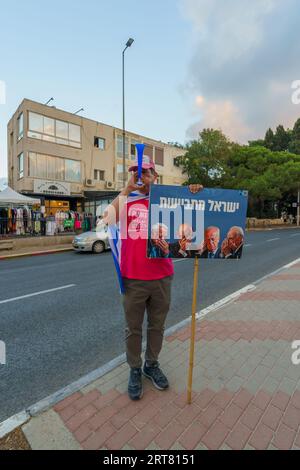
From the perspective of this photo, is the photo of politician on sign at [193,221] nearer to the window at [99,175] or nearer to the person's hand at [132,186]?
the person's hand at [132,186]

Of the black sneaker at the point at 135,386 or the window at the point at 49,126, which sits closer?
the black sneaker at the point at 135,386

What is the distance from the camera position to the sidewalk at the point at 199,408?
195cm

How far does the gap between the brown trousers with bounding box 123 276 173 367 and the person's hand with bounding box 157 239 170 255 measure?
34cm

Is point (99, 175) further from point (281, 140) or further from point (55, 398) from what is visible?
point (281, 140)

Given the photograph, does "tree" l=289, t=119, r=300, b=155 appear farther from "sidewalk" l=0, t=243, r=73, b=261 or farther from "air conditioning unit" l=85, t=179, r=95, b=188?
"sidewalk" l=0, t=243, r=73, b=261

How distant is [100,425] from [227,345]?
6.10ft

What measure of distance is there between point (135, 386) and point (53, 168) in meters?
21.9

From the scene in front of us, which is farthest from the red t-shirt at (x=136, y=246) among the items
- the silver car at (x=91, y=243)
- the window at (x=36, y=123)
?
the window at (x=36, y=123)

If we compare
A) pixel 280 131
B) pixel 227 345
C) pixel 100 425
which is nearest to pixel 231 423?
pixel 100 425

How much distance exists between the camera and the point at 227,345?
3.34 m

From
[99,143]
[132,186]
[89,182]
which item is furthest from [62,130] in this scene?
[132,186]

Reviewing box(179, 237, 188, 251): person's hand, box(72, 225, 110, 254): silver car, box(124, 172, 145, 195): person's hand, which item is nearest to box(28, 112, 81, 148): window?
box(72, 225, 110, 254): silver car

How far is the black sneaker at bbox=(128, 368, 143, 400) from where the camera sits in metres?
2.39
